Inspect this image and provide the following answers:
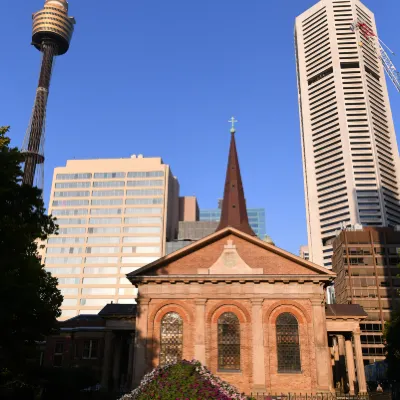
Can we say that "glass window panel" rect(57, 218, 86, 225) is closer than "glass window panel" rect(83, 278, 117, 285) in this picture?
No

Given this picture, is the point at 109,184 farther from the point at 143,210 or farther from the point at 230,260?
the point at 230,260

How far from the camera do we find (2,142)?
20172mm

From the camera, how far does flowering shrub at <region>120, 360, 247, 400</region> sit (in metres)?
11.5

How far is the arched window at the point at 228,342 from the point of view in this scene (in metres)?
28.3

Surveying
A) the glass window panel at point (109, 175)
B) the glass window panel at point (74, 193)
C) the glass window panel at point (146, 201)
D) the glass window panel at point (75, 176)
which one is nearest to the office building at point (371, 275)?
the glass window panel at point (146, 201)

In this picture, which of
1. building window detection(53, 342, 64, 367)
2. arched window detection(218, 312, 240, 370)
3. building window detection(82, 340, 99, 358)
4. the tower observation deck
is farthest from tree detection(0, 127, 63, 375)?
the tower observation deck

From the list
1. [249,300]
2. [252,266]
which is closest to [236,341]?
[249,300]

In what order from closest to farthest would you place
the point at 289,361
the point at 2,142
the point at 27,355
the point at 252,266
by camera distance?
the point at 2,142 < the point at 27,355 < the point at 289,361 < the point at 252,266

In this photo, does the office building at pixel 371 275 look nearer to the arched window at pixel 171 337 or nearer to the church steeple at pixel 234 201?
the church steeple at pixel 234 201

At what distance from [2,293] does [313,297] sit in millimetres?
19317

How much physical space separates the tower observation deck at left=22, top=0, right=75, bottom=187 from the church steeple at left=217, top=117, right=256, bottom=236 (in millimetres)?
48703

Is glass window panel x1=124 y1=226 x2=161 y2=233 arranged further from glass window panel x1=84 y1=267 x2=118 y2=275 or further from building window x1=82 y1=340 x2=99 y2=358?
building window x1=82 y1=340 x2=99 y2=358

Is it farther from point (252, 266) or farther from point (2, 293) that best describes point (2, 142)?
point (252, 266)

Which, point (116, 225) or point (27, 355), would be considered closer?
point (27, 355)
